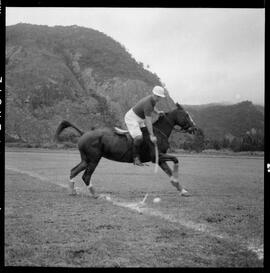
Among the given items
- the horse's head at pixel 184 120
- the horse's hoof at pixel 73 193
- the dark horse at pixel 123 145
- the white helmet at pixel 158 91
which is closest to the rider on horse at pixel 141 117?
the white helmet at pixel 158 91

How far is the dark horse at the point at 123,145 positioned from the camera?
28.7 feet

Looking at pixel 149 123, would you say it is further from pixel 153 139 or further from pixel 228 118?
pixel 228 118

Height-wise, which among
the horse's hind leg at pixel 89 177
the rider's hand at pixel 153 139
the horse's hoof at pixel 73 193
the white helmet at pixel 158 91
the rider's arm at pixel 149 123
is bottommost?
the horse's hoof at pixel 73 193

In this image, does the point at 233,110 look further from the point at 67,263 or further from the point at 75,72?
the point at 67,263

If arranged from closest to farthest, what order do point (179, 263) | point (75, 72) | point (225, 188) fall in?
point (179, 263), point (225, 188), point (75, 72)

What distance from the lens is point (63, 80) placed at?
9.49 metres

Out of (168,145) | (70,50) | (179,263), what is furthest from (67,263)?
(70,50)

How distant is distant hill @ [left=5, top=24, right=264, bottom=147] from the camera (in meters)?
9.08

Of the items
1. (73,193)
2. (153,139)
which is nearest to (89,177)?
(73,193)

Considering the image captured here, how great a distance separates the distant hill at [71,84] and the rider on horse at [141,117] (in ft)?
0.75

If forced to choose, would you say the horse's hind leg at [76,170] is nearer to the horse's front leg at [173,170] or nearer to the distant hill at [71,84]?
the distant hill at [71,84]
